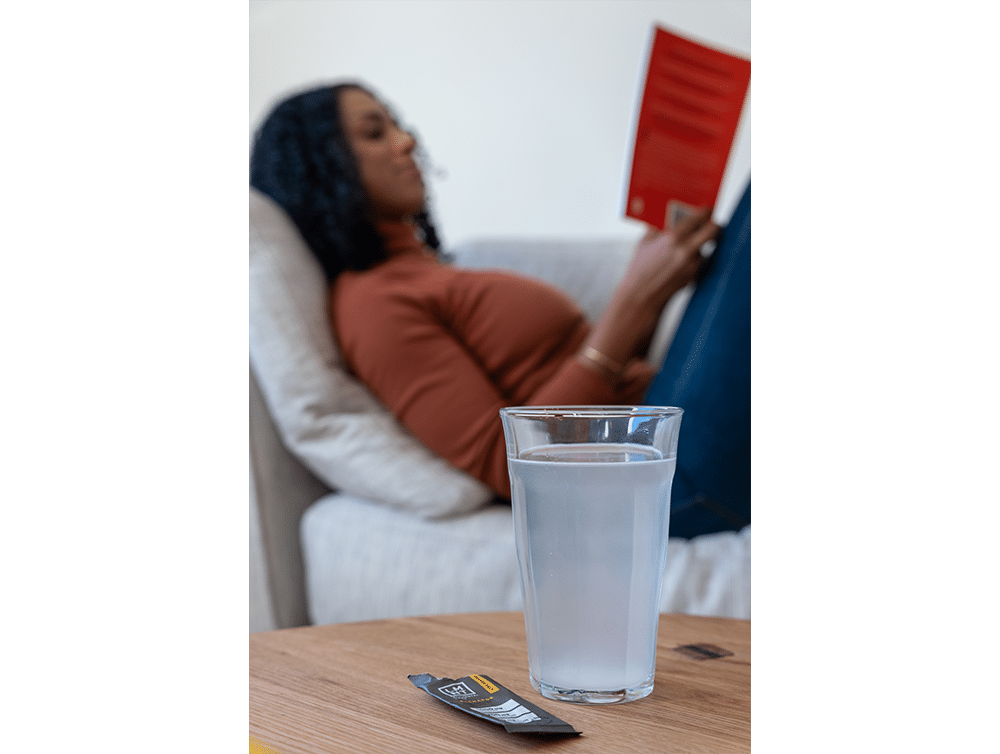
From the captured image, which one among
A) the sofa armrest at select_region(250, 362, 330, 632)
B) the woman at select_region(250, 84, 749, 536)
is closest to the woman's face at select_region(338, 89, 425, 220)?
the woman at select_region(250, 84, 749, 536)

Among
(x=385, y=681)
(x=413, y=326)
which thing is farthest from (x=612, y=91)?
(x=385, y=681)

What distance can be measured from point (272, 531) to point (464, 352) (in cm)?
36

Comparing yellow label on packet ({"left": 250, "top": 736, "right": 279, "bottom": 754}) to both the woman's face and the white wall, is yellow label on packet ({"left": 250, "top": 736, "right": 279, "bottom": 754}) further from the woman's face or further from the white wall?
the woman's face

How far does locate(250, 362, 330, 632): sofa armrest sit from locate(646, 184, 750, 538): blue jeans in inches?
20.6

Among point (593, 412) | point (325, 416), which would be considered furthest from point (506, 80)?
point (593, 412)

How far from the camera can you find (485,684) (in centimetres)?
47

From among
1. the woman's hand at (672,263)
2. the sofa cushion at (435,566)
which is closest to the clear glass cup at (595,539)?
the sofa cushion at (435,566)

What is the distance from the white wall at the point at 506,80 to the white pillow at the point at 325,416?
0.27 m

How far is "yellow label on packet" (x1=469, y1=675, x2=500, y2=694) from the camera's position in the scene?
18.1 inches

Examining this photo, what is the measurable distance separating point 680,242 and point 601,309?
40 centimetres

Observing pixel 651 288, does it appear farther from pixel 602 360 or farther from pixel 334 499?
pixel 334 499

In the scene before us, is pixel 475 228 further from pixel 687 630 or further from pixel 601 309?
pixel 687 630

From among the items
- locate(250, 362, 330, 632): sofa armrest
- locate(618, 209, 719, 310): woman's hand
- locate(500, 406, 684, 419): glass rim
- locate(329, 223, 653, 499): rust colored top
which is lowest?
locate(250, 362, 330, 632): sofa armrest

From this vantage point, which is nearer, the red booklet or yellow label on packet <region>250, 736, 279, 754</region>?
yellow label on packet <region>250, 736, 279, 754</region>
